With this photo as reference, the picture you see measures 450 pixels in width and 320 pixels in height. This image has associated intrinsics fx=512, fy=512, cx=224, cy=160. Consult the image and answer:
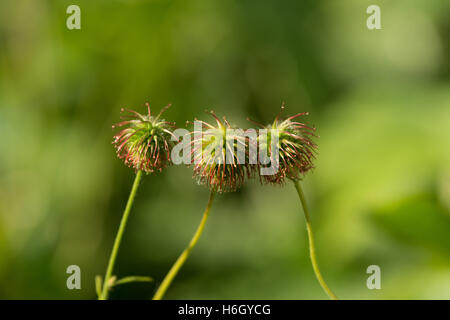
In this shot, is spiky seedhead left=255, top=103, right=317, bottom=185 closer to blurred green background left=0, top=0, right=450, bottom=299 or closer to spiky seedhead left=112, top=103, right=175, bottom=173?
spiky seedhead left=112, top=103, right=175, bottom=173

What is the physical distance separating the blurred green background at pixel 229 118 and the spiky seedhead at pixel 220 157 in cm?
170

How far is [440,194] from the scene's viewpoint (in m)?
3.03

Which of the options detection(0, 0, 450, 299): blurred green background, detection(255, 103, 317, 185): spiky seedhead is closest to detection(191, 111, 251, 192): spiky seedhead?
detection(255, 103, 317, 185): spiky seedhead

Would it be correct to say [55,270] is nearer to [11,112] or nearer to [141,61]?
[11,112]

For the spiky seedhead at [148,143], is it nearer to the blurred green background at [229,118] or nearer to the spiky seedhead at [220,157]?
the spiky seedhead at [220,157]

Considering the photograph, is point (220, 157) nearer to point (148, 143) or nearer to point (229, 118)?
point (148, 143)

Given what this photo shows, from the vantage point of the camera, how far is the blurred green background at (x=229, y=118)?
3.50 metres

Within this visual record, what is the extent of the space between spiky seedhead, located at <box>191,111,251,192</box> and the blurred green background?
1.70m

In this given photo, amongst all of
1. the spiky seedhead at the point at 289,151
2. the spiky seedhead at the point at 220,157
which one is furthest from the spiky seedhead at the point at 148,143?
the spiky seedhead at the point at 289,151

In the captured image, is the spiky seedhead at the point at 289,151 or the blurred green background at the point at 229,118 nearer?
the spiky seedhead at the point at 289,151
